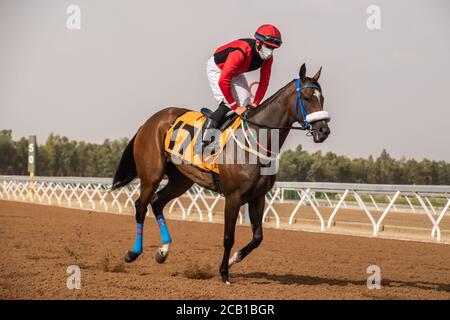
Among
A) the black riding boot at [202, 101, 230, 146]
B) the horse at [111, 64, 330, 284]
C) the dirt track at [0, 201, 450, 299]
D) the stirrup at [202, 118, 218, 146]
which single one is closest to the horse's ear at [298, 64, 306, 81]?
the horse at [111, 64, 330, 284]

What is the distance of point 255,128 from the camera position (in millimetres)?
6570

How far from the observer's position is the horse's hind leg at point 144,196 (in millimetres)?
7613

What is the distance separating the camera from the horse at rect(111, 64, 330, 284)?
20.5 ft

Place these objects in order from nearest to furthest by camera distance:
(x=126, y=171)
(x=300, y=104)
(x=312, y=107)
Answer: (x=312, y=107) → (x=300, y=104) → (x=126, y=171)

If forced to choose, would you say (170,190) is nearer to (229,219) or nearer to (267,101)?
(229,219)

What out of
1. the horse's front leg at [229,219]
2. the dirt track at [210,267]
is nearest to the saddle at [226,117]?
the horse's front leg at [229,219]

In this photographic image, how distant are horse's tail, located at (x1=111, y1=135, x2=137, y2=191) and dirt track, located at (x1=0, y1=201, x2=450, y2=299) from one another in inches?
38.8

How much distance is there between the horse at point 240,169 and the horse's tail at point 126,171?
0.69 meters

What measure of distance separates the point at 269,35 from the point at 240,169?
1.34 metres

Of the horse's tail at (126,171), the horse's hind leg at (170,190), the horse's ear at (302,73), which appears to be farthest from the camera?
the horse's tail at (126,171)

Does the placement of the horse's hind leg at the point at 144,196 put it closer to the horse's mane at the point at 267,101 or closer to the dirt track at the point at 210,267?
the dirt track at the point at 210,267

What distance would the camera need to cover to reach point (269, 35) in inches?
255

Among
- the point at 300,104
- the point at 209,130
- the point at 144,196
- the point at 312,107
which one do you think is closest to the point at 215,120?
the point at 209,130
